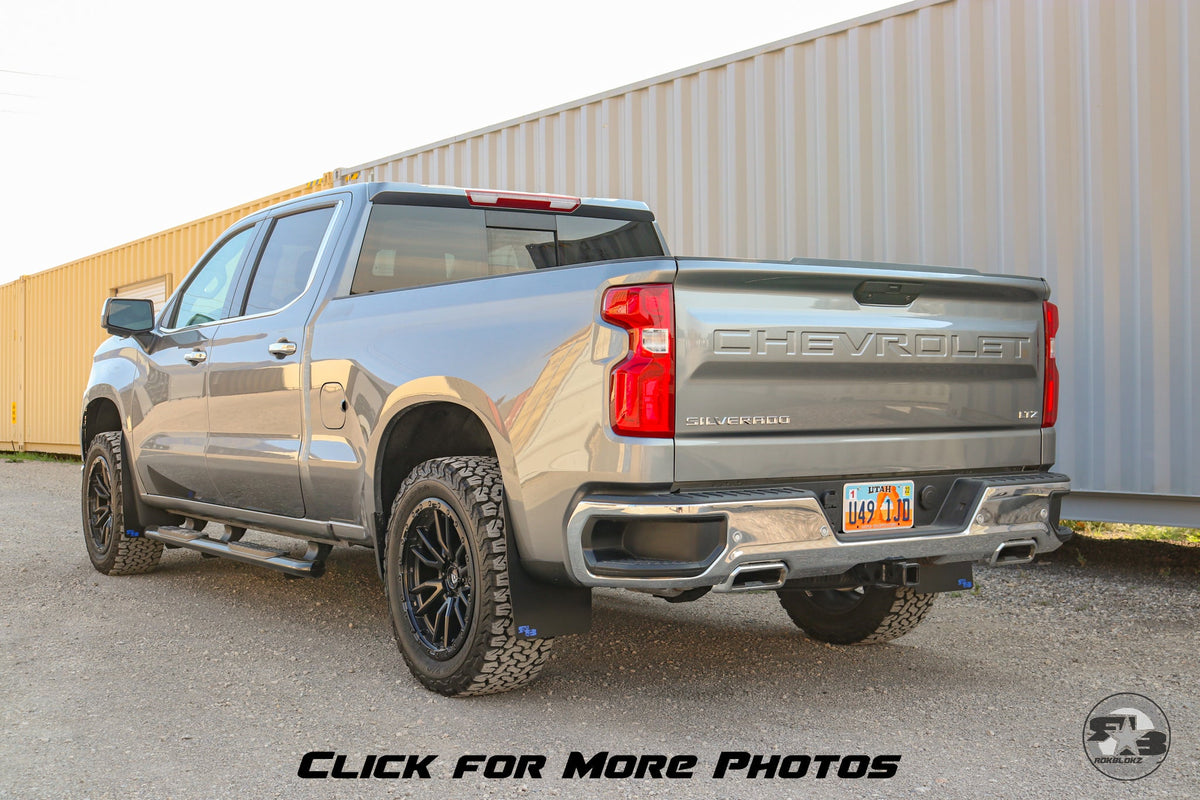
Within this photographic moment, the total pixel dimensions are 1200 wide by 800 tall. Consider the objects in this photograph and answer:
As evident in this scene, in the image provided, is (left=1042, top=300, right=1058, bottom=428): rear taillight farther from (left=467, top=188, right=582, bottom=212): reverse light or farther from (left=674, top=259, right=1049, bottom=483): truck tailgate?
(left=467, top=188, right=582, bottom=212): reverse light

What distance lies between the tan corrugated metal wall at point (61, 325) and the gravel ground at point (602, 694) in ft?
37.4

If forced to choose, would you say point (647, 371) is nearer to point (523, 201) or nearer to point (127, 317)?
point (523, 201)

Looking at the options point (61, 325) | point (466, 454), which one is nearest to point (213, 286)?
point (466, 454)

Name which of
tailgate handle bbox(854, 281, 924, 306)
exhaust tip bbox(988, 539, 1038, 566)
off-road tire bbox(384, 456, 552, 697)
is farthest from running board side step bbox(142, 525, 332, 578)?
exhaust tip bbox(988, 539, 1038, 566)

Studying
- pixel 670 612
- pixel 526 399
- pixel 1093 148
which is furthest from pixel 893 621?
pixel 1093 148

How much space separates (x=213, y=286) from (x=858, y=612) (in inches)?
140

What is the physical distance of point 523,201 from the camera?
4.92 m

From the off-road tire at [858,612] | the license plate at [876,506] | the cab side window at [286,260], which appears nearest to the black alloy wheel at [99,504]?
the cab side window at [286,260]

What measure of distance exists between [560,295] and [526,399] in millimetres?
339

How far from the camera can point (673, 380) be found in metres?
3.10

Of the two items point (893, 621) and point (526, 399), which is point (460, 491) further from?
point (893, 621)

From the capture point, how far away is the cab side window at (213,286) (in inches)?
213

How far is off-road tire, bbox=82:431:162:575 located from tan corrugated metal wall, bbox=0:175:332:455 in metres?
9.49

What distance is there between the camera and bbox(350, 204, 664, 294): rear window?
15.1 ft
